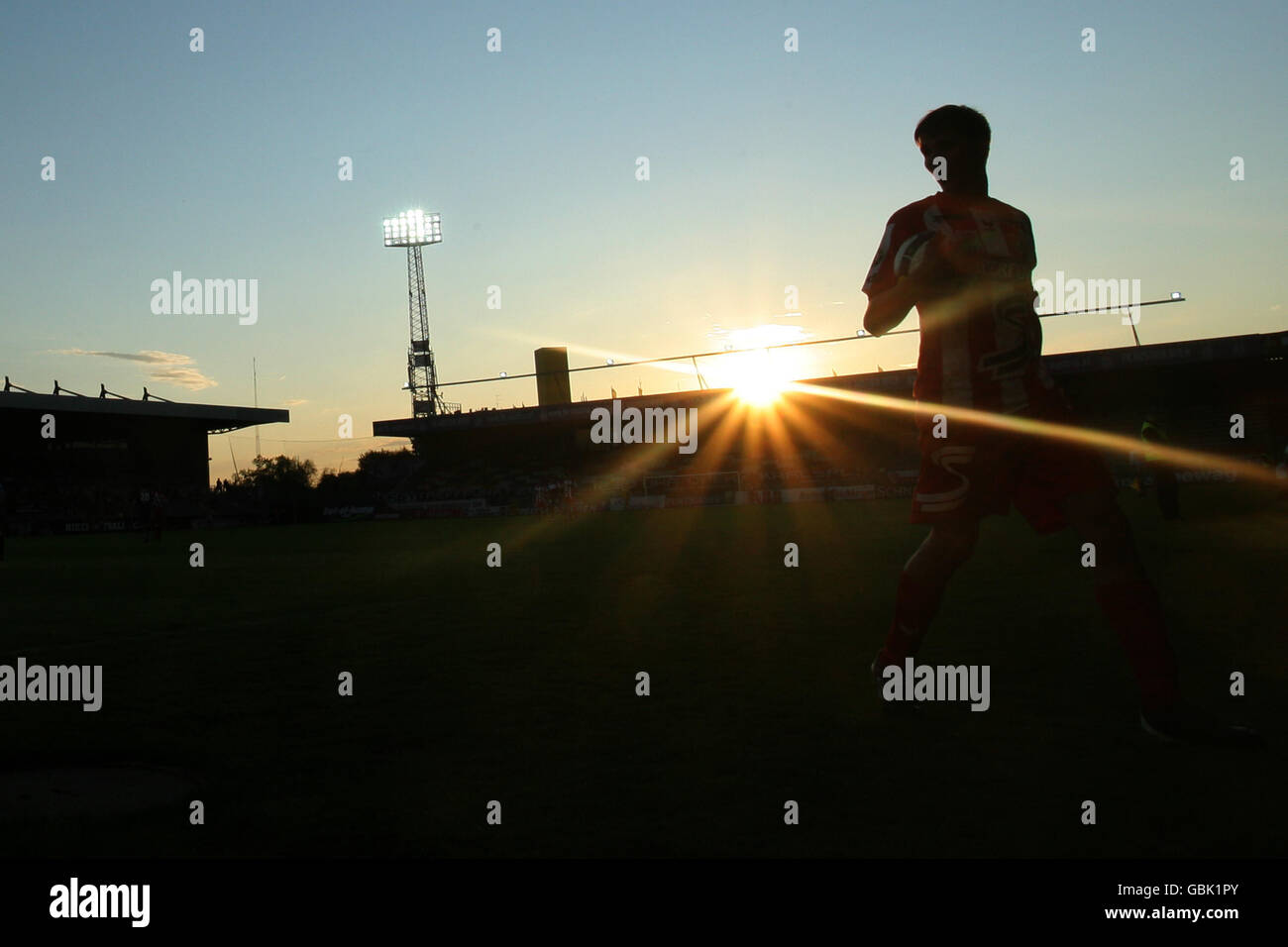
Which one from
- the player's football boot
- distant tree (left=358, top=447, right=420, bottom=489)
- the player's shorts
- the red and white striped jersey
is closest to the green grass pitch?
the player's football boot

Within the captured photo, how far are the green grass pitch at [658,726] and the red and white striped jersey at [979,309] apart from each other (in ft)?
4.52

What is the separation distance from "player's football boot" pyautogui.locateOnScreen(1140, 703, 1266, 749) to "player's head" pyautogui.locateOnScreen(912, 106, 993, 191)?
228cm

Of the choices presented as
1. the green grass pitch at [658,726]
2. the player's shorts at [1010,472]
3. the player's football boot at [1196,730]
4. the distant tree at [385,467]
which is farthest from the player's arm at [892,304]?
the distant tree at [385,467]

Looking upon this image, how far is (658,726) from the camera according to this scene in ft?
15.3

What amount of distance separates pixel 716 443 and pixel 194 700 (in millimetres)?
56039

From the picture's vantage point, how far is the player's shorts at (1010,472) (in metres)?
4.25

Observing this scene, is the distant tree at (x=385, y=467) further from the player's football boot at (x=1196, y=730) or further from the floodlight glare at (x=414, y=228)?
the player's football boot at (x=1196, y=730)

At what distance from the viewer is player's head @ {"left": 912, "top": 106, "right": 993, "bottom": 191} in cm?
463

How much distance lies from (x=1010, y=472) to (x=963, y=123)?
1506mm

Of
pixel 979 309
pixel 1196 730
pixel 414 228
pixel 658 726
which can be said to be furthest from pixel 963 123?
pixel 414 228

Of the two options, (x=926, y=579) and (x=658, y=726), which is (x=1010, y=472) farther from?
(x=658, y=726)

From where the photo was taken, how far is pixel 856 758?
401 cm

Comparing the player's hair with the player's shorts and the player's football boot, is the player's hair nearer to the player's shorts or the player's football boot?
the player's shorts
